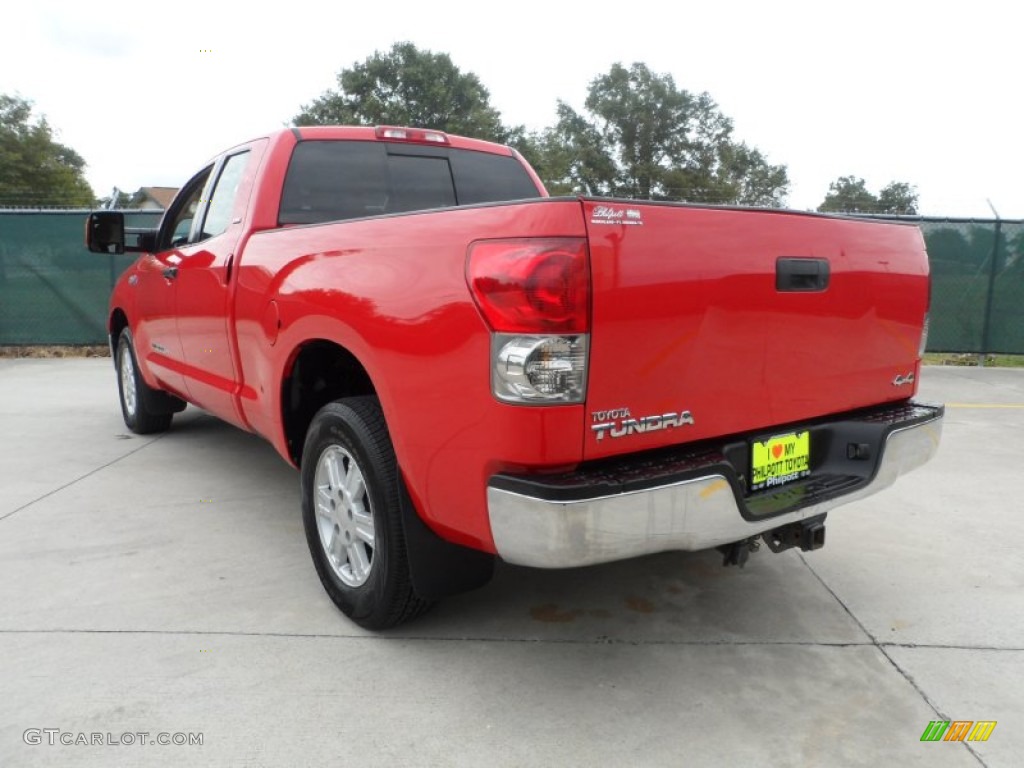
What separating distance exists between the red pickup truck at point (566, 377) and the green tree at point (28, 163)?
45.2 meters

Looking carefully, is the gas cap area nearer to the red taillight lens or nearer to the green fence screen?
the red taillight lens

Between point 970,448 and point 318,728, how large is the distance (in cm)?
530

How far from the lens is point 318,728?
7.60 ft

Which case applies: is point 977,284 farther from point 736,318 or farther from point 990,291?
point 736,318

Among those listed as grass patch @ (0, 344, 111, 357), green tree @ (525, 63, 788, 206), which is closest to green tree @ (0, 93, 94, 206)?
green tree @ (525, 63, 788, 206)

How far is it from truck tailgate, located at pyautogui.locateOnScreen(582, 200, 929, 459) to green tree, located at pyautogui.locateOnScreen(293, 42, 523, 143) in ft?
162

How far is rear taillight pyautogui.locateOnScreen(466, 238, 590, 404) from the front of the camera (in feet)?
6.64

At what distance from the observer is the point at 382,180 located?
3992 millimetres

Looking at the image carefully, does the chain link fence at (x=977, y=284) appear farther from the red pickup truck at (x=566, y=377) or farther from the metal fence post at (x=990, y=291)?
the red pickup truck at (x=566, y=377)

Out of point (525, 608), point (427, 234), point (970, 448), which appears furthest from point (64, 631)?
point (970, 448)

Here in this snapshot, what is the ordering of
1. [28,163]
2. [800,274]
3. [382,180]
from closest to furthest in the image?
[800,274], [382,180], [28,163]

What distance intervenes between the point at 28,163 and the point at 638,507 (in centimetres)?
5170

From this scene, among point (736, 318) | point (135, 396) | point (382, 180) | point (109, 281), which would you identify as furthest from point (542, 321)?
point (109, 281)

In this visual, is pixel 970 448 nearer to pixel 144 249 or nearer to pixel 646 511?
pixel 646 511
